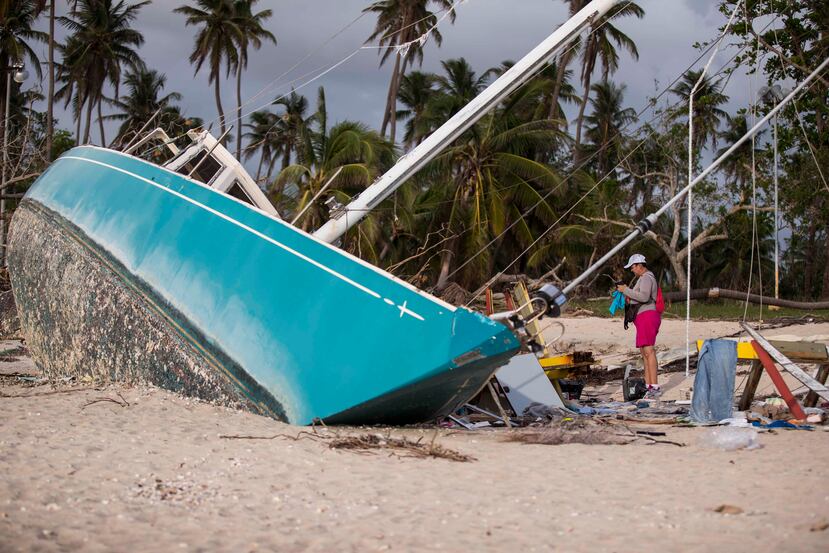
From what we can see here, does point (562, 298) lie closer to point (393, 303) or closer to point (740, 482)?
point (393, 303)

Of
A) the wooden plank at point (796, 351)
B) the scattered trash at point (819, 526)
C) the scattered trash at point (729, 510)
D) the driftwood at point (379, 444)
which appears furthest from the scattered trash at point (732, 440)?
the scattered trash at point (819, 526)

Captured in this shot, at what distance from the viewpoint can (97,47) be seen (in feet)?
145

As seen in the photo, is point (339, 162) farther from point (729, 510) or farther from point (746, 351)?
point (729, 510)

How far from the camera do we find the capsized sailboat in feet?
19.5

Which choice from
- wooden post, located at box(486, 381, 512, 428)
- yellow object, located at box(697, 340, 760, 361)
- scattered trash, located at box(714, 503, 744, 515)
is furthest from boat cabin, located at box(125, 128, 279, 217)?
scattered trash, located at box(714, 503, 744, 515)

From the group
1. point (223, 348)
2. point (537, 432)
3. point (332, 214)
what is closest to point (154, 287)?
point (223, 348)

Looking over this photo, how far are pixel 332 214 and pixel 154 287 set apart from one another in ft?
5.03

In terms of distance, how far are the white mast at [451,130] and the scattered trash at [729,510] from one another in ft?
13.3

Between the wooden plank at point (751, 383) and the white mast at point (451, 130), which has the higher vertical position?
the white mast at point (451, 130)

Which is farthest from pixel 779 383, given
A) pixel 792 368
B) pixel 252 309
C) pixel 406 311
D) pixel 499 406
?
pixel 252 309

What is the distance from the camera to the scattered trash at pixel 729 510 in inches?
162

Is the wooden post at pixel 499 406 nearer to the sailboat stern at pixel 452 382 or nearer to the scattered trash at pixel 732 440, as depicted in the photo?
the sailboat stern at pixel 452 382

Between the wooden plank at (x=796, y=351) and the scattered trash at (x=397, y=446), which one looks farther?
the wooden plank at (x=796, y=351)

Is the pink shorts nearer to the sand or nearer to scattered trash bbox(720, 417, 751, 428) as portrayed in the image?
scattered trash bbox(720, 417, 751, 428)
